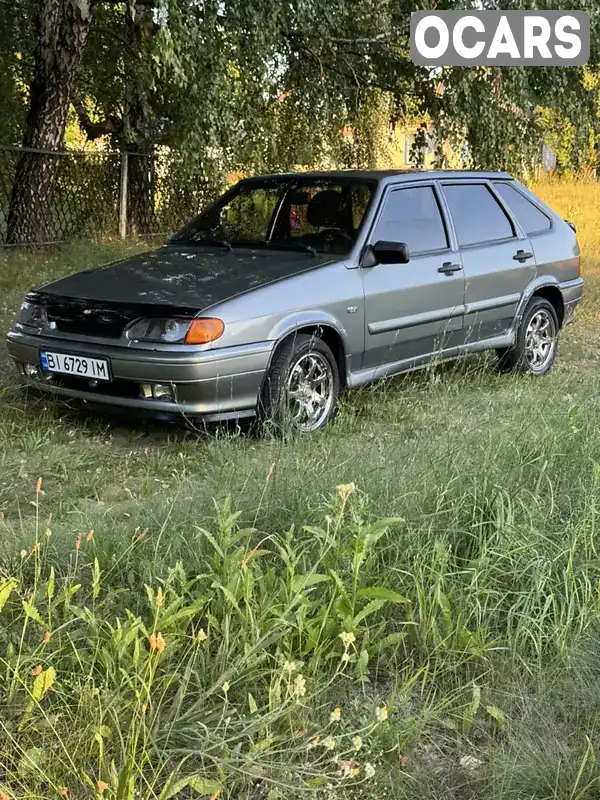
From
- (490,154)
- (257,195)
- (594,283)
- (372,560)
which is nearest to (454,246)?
(257,195)

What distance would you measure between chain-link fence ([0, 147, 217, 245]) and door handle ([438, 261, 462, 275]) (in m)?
5.02

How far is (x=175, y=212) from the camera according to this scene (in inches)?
555

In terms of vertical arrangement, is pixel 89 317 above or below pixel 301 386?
above

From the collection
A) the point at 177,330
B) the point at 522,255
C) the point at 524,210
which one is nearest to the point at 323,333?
the point at 177,330

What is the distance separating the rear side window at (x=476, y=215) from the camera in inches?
241

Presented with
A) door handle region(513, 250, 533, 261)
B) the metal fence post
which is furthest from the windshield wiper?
the metal fence post

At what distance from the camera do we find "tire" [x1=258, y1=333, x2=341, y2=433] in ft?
15.4

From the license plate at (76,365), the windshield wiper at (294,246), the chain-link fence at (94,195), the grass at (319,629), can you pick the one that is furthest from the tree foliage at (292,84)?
the grass at (319,629)

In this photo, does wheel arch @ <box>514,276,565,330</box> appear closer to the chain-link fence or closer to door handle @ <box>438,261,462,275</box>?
door handle @ <box>438,261,462,275</box>

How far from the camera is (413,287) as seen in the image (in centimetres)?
556

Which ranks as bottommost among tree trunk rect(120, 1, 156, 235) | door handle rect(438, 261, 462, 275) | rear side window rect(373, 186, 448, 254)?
door handle rect(438, 261, 462, 275)

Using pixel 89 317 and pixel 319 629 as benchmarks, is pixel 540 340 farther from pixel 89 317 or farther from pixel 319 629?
pixel 319 629

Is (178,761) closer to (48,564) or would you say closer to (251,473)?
(48,564)

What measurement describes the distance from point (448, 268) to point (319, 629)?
3.96 m
